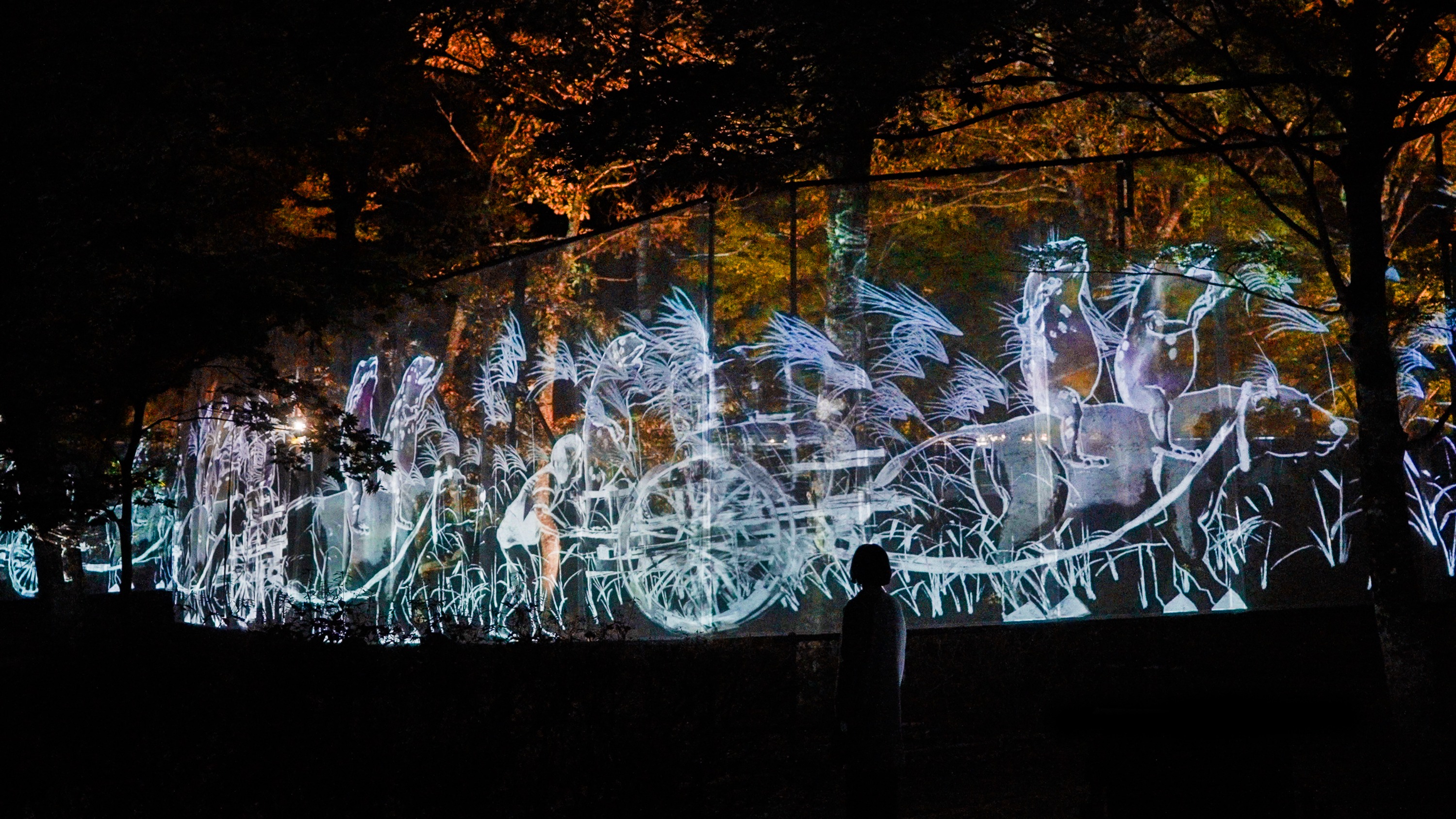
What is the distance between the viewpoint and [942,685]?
1161 centimetres

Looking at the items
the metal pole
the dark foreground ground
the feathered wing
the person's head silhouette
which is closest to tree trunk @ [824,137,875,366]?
the metal pole

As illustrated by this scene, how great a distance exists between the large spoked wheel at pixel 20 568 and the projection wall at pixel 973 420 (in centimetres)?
2202

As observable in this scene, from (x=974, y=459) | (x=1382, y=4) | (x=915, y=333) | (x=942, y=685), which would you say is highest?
(x=1382, y=4)

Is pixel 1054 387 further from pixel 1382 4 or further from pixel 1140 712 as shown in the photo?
pixel 1140 712

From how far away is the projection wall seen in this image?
1081cm

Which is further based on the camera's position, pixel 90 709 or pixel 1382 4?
pixel 1382 4

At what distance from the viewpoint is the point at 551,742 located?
5723mm

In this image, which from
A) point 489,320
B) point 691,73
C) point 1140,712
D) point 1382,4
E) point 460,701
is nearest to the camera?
point 1140,712

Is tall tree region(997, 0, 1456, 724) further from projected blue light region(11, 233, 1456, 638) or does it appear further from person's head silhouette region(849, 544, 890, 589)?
person's head silhouette region(849, 544, 890, 589)

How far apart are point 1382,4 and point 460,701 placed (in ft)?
28.4

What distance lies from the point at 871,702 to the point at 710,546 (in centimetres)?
552

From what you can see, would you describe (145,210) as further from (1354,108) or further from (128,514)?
(1354,108)

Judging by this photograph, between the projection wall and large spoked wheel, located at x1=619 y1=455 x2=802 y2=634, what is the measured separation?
0.9 inches

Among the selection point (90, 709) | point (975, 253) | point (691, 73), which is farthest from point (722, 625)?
point (90, 709)
